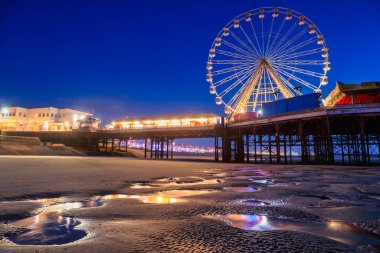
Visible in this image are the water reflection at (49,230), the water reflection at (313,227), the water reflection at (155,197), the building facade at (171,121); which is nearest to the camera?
the water reflection at (49,230)

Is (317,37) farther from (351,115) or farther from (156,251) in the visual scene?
(156,251)

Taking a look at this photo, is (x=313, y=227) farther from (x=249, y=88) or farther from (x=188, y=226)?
(x=249, y=88)

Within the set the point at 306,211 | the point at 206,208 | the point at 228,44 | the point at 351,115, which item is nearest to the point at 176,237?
the point at 206,208

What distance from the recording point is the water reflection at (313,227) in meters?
2.76

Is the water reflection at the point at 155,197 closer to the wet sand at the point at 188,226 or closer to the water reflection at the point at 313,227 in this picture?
the wet sand at the point at 188,226

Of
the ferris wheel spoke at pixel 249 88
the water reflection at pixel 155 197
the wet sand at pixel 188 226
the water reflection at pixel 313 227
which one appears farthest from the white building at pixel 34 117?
the water reflection at pixel 313 227

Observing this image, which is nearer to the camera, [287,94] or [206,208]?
[206,208]

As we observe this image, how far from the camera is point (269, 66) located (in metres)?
45.7

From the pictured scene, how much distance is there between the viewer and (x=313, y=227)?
3260 mm

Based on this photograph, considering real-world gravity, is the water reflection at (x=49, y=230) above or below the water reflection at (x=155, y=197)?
above

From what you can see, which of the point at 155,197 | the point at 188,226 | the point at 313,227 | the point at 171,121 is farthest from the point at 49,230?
the point at 171,121

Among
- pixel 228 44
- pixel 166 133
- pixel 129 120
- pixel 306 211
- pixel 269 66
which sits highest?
pixel 228 44

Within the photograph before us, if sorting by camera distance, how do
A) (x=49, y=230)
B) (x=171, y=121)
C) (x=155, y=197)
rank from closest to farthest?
(x=49, y=230) → (x=155, y=197) → (x=171, y=121)

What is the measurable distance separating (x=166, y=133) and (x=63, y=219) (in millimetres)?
51737
